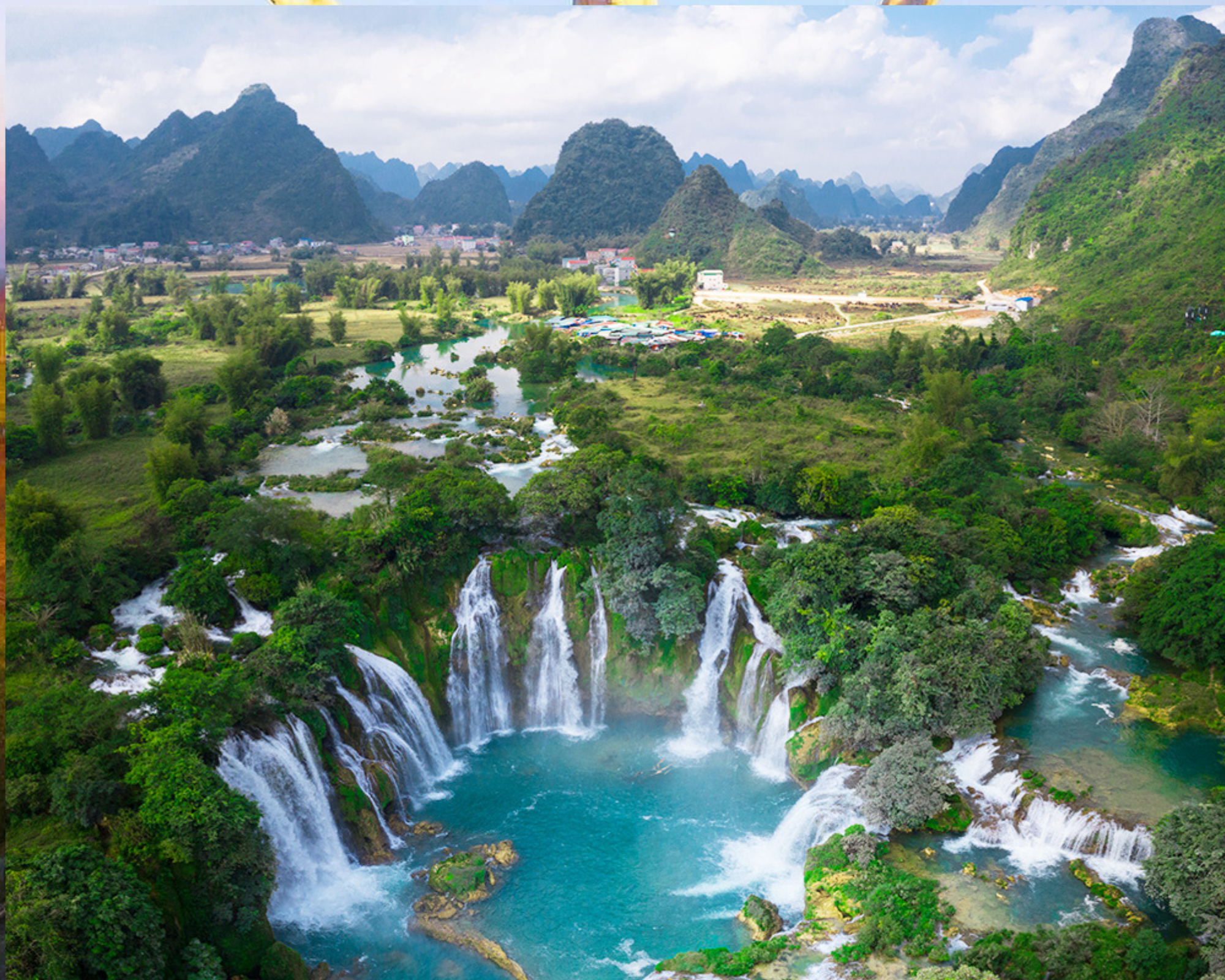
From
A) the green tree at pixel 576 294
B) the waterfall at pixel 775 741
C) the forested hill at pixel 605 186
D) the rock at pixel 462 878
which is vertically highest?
the forested hill at pixel 605 186

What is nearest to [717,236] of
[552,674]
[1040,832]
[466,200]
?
[466,200]

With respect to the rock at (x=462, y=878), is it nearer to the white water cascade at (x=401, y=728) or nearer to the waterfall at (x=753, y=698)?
the white water cascade at (x=401, y=728)

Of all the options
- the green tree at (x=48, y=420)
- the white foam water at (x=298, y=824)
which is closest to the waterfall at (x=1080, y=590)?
the white foam water at (x=298, y=824)

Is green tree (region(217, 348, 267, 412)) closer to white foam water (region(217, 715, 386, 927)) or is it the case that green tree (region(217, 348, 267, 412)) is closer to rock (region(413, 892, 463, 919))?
white foam water (region(217, 715, 386, 927))

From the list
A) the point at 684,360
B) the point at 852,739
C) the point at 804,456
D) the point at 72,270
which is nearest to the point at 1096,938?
the point at 852,739

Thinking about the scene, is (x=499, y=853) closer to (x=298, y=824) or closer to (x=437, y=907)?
(x=437, y=907)

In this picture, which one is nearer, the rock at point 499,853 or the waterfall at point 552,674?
the rock at point 499,853
